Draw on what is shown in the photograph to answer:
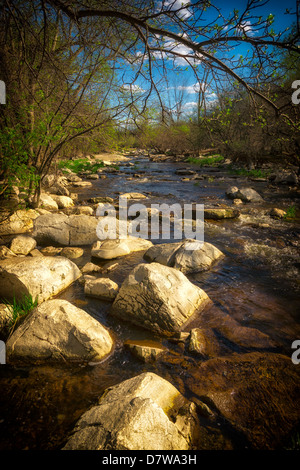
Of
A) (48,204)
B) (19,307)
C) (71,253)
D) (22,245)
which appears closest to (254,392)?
(19,307)

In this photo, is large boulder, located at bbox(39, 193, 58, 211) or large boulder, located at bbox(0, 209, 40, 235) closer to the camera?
large boulder, located at bbox(0, 209, 40, 235)

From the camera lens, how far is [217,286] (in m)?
4.11

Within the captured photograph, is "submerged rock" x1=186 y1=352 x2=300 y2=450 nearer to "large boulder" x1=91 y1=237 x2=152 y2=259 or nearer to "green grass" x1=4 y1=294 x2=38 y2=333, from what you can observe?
"green grass" x1=4 y1=294 x2=38 y2=333

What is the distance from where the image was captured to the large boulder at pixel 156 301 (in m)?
2.96

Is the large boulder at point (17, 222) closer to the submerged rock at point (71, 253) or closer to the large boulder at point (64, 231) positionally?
the large boulder at point (64, 231)

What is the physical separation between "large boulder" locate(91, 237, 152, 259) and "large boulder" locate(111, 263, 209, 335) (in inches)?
70.9

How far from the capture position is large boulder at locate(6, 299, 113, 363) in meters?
2.45

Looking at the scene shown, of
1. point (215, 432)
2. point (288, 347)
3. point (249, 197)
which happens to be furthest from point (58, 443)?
point (249, 197)

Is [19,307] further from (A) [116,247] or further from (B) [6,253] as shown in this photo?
(A) [116,247]

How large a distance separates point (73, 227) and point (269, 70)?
16.2 ft

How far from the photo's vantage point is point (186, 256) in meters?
4.57

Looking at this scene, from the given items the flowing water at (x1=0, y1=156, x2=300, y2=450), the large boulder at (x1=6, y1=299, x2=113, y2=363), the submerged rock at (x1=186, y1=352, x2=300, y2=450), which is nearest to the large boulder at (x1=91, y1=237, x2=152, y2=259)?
the flowing water at (x1=0, y1=156, x2=300, y2=450)

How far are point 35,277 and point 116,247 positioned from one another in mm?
1989

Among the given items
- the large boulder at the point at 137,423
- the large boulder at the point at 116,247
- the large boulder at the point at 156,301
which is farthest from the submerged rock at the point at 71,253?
the large boulder at the point at 137,423
